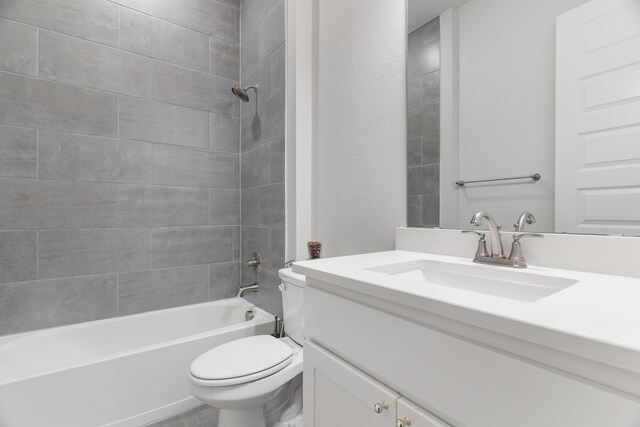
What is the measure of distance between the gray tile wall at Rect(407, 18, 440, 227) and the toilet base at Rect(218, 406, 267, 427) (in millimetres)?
1075

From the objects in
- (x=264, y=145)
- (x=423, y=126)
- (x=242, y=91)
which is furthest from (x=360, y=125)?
(x=242, y=91)

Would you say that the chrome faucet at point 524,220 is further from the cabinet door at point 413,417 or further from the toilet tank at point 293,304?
the toilet tank at point 293,304

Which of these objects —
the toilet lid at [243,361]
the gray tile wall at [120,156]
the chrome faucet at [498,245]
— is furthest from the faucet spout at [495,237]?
the gray tile wall at [120,156]

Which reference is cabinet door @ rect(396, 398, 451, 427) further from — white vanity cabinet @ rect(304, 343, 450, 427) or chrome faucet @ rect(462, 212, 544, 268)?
chrome faucet @ rect(462, 212, 544, 268)

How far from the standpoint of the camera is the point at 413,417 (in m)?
0.60

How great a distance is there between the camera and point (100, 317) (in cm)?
188

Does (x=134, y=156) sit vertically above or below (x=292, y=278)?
above

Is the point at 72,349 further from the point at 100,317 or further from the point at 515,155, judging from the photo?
the point at 515,155

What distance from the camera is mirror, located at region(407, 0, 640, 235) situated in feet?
2.58

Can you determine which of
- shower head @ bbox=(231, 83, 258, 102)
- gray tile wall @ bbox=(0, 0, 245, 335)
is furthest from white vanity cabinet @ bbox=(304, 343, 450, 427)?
shower head @ bbox=(231, 83, 258, 102)

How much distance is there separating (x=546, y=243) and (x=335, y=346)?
0.69m

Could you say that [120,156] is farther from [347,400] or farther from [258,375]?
[347,400]

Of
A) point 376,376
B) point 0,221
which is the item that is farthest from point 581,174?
point 0,221

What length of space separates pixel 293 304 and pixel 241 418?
0.52 meters
